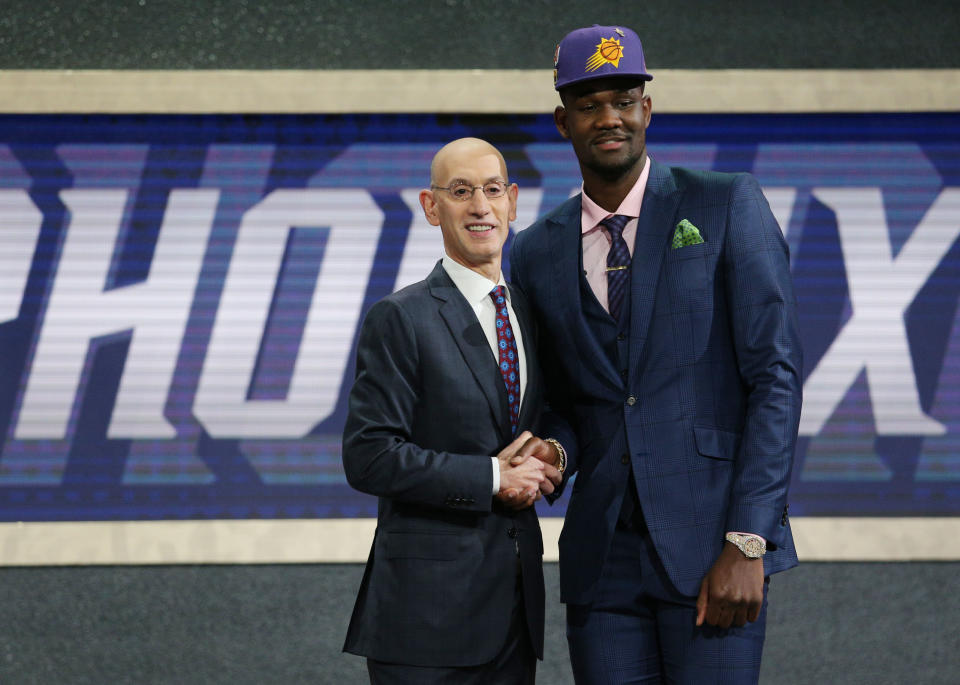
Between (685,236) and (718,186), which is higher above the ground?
(718,186)

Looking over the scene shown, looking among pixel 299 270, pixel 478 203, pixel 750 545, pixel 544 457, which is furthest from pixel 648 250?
pixel 299 270

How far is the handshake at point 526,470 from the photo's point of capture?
2.07m

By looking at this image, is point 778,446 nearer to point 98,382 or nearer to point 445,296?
point 445,296

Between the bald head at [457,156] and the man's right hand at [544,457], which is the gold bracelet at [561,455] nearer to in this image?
the man's right hand at [544,457]

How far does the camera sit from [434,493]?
2.05 meters

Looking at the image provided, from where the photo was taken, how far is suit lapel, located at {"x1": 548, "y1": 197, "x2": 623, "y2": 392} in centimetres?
215

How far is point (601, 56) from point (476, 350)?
71 cm

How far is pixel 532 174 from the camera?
172 inches

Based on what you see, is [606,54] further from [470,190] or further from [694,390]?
[694,390]

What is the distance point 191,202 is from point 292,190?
469mm

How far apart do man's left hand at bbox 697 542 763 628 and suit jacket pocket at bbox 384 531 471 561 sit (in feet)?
1.74

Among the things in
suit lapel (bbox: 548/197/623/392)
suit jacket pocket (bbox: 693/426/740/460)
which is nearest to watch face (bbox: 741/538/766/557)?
suit jacket pocket (bbox: 693/426/740/460)

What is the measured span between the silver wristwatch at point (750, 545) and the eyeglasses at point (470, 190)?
37.6 inches

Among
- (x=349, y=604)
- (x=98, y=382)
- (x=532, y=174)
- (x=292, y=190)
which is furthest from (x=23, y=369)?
(x=532, y=174)
